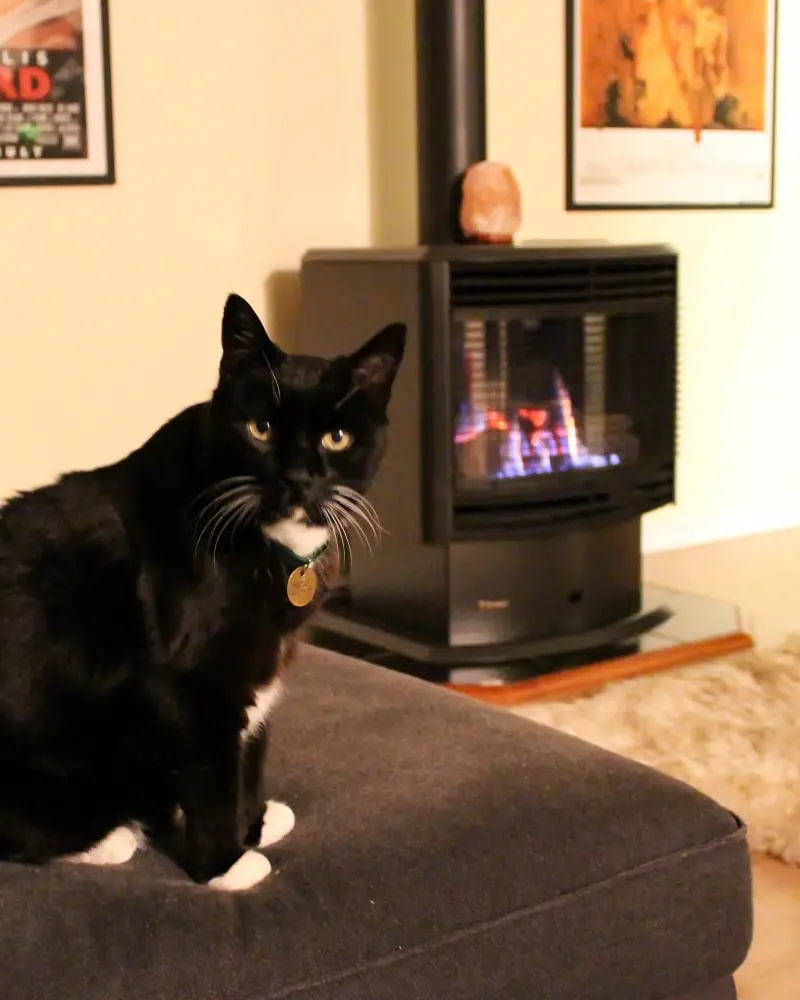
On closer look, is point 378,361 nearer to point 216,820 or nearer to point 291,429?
point 291,429

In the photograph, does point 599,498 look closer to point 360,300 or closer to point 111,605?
point 360,300

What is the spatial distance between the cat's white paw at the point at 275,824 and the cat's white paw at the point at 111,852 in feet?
0.43

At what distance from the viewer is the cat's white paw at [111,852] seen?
3.86 feet

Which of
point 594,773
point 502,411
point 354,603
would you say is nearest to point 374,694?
point 594,773

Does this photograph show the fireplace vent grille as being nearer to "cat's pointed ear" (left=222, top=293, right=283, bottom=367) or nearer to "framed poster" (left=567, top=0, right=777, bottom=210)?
"framed poster" (left=567, top=0, right=777, bottom=210)

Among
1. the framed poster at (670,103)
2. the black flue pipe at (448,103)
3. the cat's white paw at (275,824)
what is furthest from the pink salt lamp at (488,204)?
the cat's white paw at (275,824)

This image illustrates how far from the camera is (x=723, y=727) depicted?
7.33 feet

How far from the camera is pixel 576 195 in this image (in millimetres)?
3307

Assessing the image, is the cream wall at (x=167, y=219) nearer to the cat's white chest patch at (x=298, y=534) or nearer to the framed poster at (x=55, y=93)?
the framed poster at (x=55, y=93)

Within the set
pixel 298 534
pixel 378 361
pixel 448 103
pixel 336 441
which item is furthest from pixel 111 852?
pixel 448 103

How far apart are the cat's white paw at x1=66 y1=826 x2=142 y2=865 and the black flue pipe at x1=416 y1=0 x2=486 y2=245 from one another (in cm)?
185

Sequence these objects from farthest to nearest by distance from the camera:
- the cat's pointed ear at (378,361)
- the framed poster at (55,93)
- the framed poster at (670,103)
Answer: the framed poster at (670,103), the framed poster at (55,93), the cat's pointed ear at (378,361)

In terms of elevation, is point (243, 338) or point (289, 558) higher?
point (243, 338)

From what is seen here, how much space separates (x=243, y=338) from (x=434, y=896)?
57 centimetres
